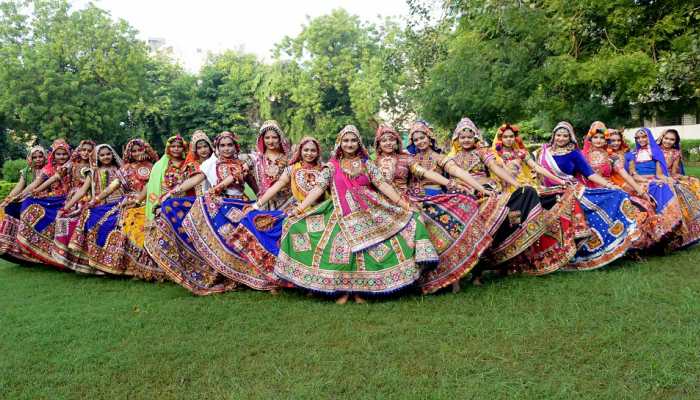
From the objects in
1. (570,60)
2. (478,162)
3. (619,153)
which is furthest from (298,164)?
(570,60)

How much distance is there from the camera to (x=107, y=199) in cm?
680

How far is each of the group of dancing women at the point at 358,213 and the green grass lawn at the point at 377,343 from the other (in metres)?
0.32

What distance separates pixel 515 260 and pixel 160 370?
3616 mm

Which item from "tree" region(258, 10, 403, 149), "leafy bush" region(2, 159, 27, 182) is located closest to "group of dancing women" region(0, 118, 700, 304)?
"leafy bush" region(2, 159, 27, 182)

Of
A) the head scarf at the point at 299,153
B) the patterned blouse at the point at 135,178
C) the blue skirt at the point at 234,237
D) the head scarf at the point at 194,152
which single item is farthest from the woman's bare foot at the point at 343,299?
the patterned blouse at the point at 135,178

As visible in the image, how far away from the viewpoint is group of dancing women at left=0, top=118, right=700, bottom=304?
476 centimetres

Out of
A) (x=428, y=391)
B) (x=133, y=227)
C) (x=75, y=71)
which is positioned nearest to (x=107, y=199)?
(x=133, y=227)

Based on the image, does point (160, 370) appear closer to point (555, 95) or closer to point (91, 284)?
point (91, 284)

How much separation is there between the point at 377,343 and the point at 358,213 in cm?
140

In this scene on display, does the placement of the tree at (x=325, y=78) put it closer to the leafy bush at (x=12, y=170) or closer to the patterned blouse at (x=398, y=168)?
the leafy bush at (x=12, y=170)

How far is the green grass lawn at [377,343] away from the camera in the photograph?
120 inches

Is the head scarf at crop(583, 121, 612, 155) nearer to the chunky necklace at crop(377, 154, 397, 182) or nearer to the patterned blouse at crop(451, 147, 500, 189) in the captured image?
the patterned blouse at crop(451, 147, 500, 189)

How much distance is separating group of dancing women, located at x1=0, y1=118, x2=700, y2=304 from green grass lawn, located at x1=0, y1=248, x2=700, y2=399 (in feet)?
1.04

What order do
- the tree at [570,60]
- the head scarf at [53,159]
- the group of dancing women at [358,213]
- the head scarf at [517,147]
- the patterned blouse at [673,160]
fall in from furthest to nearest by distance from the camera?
1. the tree at [570,60]
2. the head scarf at [53,159]
3. the patterned blouse at [673,160]
4. the head scarf at [517,147]
5. the group of dancing women at [358,213]
